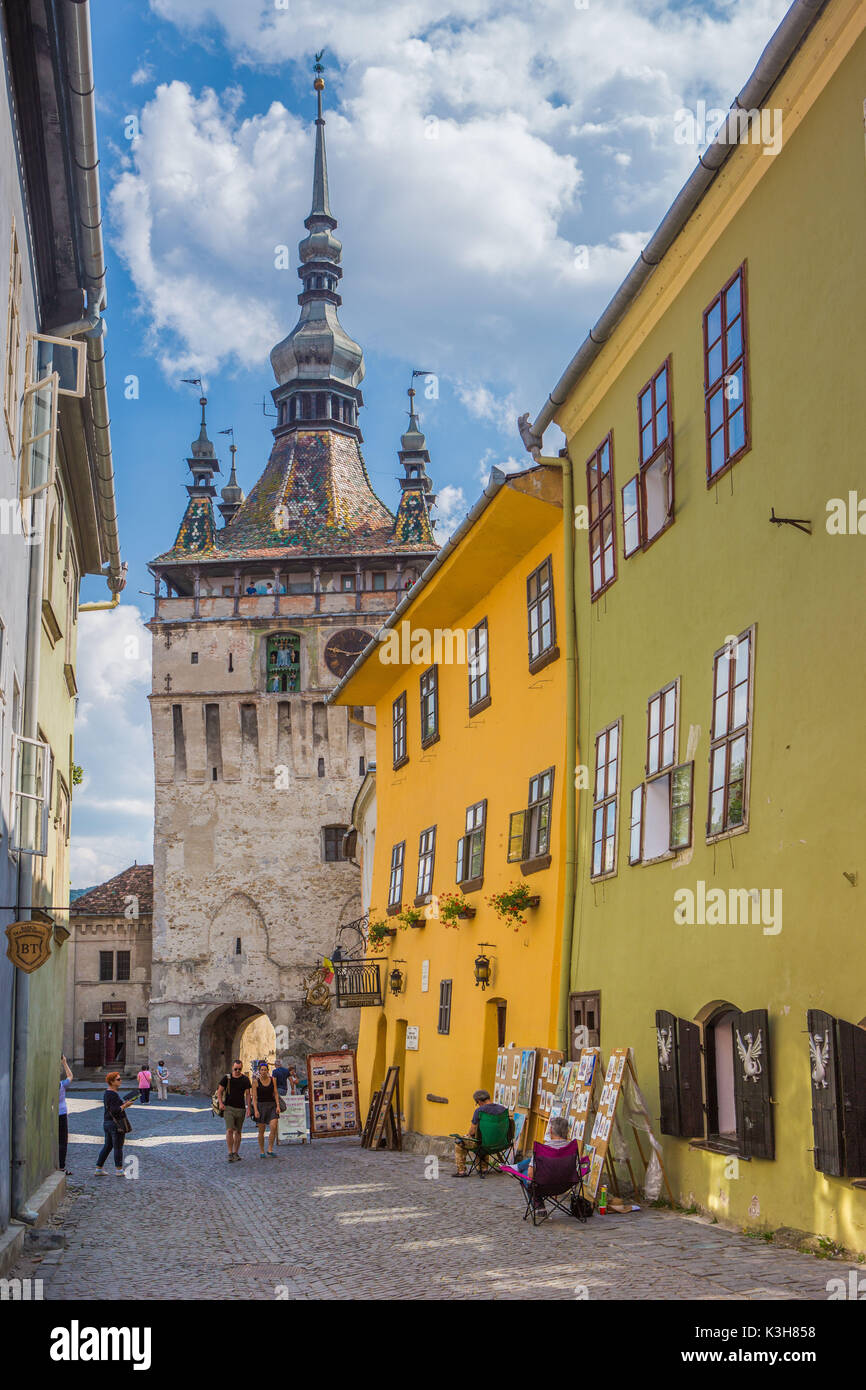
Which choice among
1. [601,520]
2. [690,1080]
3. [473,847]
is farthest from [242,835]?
[690,1080]

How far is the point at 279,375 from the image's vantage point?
67.5 metres

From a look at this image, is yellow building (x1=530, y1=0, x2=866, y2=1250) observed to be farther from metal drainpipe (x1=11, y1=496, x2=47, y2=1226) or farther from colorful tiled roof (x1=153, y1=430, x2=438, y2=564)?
colorful tiled roof (x1=153, y1=430, x2=438, y2=564)

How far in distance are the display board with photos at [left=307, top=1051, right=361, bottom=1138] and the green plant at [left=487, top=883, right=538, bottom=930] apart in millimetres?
8491

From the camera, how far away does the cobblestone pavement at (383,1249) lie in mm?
9094

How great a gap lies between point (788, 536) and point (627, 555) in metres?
4.25

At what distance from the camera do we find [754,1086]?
10727 mm

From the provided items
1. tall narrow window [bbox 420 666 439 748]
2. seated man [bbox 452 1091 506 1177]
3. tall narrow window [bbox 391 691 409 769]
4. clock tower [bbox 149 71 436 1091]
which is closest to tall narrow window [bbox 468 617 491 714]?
tall narrow window [bbox 420 666 439 748]

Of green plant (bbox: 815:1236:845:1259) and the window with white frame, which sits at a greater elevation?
the window with white frame

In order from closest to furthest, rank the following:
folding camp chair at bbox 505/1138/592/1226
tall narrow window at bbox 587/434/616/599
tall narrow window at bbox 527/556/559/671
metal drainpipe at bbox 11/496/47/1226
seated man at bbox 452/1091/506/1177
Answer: folding camp chair at bbox 505/1138/592/1226
metal drainpipe at bbox 11/496/47/1226
tall narrow window at bbox 587/434/616/599
seated man at bbox 452/1091/506/1177
tall narrow window at bbox 527/556/559/671

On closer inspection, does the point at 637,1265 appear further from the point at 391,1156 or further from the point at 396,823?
the point at 396,823

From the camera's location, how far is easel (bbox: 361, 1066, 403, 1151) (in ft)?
78.0

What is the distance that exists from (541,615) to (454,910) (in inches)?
196

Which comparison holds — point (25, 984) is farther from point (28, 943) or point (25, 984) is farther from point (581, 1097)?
point (581, 1097)

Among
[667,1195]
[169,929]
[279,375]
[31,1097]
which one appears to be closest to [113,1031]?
[169,929]
